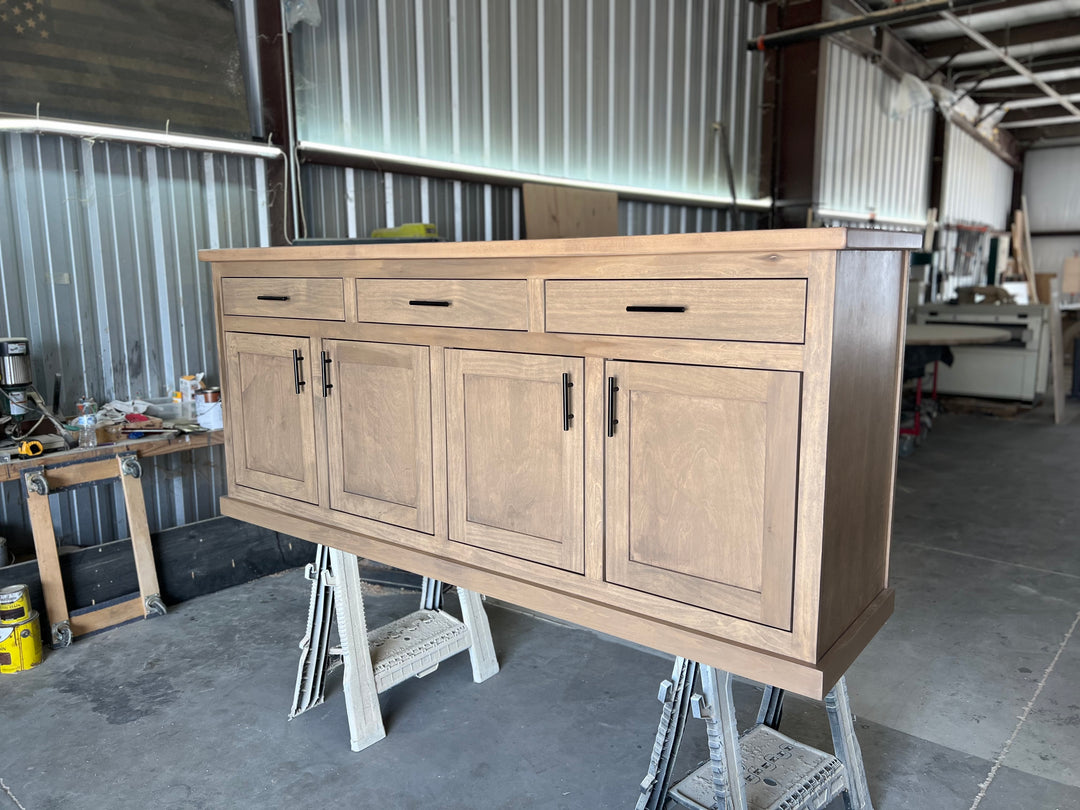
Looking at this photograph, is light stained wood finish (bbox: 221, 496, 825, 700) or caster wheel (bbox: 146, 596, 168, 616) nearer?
light stained wood finish (bbox: 221, 496, 825, 700)

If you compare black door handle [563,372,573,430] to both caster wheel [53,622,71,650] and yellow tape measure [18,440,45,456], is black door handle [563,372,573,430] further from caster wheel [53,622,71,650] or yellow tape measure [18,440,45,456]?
caster wheel [53,622,71,650]

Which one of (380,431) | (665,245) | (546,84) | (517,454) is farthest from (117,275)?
(546,84)

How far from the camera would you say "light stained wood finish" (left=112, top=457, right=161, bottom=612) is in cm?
306

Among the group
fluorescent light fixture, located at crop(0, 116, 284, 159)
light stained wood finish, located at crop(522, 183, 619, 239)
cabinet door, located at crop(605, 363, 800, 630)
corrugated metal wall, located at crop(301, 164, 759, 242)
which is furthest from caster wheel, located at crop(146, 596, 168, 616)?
light stained wood finish, located at crop(522, 183, 619, 239)

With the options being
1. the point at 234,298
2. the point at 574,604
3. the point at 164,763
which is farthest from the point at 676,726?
the point at 234,298

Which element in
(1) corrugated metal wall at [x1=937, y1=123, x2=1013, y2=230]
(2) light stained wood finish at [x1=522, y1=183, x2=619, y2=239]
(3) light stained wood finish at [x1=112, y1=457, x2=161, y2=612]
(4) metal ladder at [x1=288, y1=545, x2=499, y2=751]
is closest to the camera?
(4) metal ladder at [x1=288, y1=545, x2=499, y2=751]

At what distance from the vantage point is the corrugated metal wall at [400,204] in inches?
148

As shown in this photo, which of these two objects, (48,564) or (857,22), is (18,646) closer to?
(48,564)

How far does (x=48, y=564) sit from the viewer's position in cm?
286

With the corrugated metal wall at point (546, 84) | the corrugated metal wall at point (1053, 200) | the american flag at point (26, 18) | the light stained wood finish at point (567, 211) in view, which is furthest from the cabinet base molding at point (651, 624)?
the corrugated metal wall at point (1053, 200)

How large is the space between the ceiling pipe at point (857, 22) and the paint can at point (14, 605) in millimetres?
6646

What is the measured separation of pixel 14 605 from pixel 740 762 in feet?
7.84

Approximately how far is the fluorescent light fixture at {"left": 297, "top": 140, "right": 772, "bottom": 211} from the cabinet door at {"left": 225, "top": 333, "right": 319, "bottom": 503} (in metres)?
1.66

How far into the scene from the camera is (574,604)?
1.65 meters
